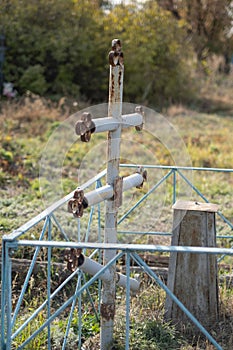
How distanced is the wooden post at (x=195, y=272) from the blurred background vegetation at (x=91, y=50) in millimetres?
9000

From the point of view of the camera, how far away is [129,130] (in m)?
10.4

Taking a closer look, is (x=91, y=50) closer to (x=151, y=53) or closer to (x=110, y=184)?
(x=151, y=53)

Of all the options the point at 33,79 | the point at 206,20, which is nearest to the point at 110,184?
the point at 33,79

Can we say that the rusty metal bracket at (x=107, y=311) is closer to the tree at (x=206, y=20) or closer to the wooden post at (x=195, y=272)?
the wooden post at (x=195, y=272)

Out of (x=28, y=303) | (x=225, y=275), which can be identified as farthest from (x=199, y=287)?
(x=28, y=303)

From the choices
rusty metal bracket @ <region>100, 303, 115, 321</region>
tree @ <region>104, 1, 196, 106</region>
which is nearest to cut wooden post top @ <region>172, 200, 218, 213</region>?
rusty metal bracket @ <region>100, 303, 115, 321</region>

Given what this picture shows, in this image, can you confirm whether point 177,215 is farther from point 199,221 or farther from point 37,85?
point 37,85

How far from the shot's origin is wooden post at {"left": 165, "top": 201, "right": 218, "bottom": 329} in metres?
4.01

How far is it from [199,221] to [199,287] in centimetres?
40

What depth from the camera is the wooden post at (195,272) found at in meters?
4.01

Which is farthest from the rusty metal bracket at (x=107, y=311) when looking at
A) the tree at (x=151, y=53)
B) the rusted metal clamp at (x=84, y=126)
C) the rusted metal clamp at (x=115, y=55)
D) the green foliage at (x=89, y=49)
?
the tree at (x=151, y=53)

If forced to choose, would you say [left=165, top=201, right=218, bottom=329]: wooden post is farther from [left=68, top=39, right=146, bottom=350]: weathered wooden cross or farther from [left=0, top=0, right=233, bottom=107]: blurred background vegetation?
[left=0, top=0, right=233, bottom=107]: blurred background vegetation

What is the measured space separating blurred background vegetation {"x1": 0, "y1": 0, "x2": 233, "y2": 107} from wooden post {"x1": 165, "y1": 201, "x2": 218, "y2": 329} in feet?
29.5

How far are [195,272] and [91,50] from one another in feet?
33.7
